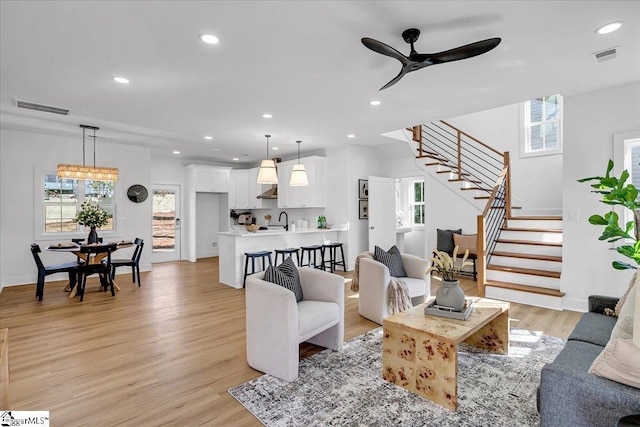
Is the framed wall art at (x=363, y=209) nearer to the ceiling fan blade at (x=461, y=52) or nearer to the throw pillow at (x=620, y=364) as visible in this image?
the ceiling fan blade at (x=461, y=52)

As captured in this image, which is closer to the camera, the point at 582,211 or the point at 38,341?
the point at 38,341

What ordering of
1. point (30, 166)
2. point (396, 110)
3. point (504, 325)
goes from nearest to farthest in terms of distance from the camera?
point (504, 325)
point (396, 110)
point (30, 166)

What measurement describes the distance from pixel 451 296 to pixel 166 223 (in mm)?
7940

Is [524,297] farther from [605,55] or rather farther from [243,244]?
[243,244]

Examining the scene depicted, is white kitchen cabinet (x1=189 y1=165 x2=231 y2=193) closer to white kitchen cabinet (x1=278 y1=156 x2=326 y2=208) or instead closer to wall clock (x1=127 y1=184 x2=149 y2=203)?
wall clock (x1=127 y1=184 x2=149 y2=203)

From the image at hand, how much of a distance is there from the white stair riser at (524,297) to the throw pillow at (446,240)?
1.46 m

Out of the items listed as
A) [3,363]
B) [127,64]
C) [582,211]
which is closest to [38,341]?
[3,363]

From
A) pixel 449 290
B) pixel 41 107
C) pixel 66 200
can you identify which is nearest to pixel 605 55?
pixel 449 290

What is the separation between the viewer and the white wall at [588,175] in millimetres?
3926

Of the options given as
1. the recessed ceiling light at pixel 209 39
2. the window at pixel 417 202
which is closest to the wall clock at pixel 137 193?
the recessed ceiling light at pixel 209 39

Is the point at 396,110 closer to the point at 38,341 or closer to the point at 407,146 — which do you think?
the point at 407,146

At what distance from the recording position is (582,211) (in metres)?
4.21

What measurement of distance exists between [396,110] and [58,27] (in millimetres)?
3732

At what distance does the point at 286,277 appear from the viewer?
118 inches
